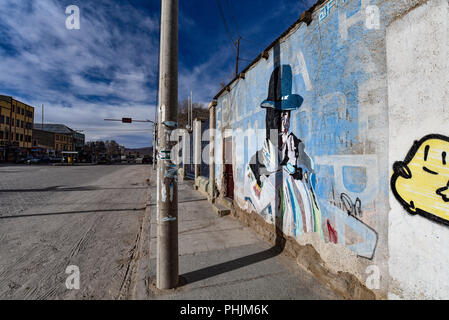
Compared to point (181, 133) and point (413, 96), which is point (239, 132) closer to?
point (413, 96)

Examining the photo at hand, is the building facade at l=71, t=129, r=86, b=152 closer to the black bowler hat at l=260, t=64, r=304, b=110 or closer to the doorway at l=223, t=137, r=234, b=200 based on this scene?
the doorway at l=223, t=137, r=234, b=200

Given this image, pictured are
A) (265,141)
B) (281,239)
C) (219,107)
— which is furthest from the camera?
(219,107)

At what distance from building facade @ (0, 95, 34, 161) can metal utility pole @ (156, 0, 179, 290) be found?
1948 inches

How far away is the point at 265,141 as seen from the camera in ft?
14.7

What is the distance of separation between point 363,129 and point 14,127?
58606mm

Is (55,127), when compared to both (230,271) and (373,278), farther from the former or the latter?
(373,278)

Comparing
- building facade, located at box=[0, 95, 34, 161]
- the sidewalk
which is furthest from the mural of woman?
building facade, located at box=[0, 95, 34, 161]

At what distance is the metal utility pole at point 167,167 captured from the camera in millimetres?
2729

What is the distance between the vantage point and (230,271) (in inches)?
126

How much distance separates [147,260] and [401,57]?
4.27 metres

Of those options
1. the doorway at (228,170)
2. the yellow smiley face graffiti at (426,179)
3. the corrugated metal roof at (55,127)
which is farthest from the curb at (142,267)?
the corrugated metal roof at (55,127)

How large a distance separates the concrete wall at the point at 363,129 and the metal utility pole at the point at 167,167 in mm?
1954

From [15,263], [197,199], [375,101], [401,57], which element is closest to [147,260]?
[15,263]

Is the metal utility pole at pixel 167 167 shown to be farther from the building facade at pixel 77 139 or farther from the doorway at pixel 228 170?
the building facade at pixel 77 139
